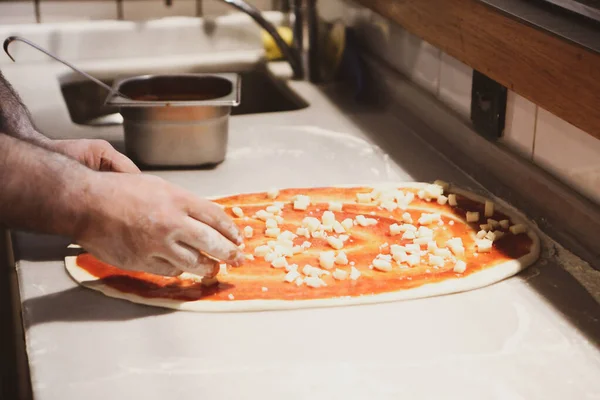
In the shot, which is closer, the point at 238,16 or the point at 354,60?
the point at 354,60

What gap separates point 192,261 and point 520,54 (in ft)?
1.86

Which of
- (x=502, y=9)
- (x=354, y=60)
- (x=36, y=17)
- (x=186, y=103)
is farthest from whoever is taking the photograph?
(x=36, y=17)

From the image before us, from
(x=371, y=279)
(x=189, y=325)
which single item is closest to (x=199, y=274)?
(x=189, y=325)

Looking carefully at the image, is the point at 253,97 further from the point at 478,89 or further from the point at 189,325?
the point at 189,325

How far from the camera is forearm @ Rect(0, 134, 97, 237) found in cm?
101

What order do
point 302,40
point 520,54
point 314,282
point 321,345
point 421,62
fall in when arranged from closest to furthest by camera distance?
point 321,345
point 314,282
point 520,54
point 421,62
point 302,40

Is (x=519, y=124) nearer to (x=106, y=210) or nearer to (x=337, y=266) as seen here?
(x=337, y=266)

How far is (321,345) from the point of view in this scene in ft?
3.19

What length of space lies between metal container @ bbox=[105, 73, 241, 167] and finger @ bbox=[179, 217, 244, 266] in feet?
1.46

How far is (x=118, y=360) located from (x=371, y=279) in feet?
1.17

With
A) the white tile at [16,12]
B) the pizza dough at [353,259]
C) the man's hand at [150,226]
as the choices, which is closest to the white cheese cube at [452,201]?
the pizza dough at [353,259]

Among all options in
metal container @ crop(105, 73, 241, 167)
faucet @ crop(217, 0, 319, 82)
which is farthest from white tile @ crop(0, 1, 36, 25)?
metal container @ crop(105, 73, 241, 167)

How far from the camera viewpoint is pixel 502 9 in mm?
1241

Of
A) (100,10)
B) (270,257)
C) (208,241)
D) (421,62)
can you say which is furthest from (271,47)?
(208,241)
